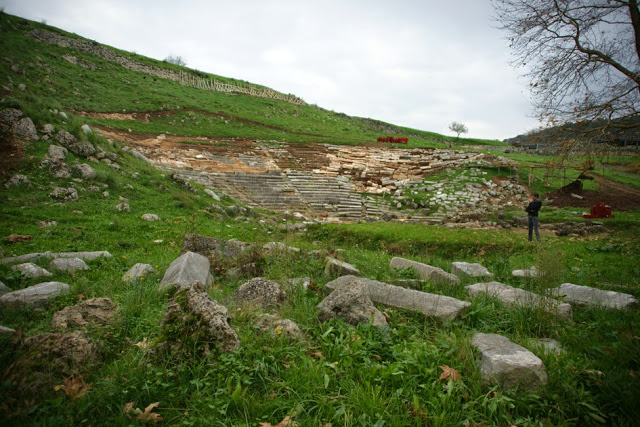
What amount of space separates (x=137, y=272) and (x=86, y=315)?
2.22m

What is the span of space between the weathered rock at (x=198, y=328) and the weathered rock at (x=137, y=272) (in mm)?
2690

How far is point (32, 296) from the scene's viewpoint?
14.2 feet

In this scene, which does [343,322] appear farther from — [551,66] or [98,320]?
[551,66]

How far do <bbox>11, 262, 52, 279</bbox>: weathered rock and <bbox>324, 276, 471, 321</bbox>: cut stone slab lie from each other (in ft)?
16.0

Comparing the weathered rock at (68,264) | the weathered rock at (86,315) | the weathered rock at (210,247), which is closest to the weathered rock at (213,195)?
the weathered rock at (210,247)

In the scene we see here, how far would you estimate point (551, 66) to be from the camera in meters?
9.44

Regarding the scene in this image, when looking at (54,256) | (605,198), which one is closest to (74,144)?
(54,256)

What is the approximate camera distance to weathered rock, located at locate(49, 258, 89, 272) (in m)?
5.84

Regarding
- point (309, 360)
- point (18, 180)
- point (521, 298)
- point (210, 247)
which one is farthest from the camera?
point (18, 180)

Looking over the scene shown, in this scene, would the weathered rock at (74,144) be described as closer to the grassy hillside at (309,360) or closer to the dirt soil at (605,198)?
the grassy hillside at (309,360)

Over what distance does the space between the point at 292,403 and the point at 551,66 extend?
1147 cm

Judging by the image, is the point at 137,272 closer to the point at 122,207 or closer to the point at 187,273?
the point at 187,273

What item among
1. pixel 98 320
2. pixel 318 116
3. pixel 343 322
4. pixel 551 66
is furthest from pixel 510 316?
pixel 318 116

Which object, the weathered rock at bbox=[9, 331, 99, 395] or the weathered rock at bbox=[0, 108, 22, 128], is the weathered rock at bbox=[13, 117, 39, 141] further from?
the weathered rock at bbox=[9, 331, 99, 395]
